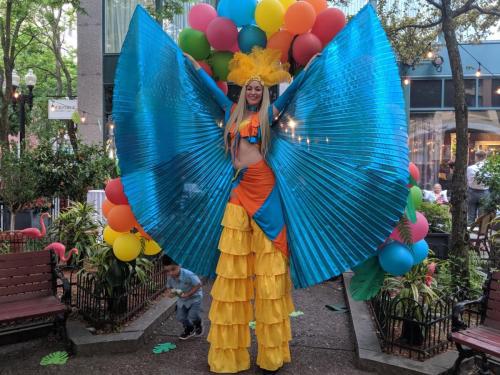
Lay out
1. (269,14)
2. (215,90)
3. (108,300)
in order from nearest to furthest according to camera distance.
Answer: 1. (269,14)
2. (215,90)
3. (108,300)

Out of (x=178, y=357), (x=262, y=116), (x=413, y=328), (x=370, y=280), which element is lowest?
(x=178, y=357)

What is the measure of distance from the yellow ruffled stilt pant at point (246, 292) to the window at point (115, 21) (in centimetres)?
1365

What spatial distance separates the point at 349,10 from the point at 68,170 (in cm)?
969

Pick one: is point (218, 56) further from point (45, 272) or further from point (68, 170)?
point (68, 170)

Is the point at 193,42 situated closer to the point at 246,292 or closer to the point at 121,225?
the point at 121,225

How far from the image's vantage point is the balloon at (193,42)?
12.3 feet

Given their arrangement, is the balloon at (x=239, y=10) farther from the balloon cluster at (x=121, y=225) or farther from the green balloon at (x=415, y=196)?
the green balloon at (x=415, y=196)

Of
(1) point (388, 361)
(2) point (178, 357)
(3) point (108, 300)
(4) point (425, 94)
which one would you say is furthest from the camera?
(4) point (425, 94)

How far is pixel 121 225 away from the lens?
3723 millimetres

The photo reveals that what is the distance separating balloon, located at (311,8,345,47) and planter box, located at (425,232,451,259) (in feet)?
14.7

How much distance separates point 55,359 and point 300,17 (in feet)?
11.3

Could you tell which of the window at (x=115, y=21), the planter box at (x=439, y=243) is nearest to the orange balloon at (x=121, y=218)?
the planter box at (x=439, y=243)

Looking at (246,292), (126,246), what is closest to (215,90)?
(126,246)

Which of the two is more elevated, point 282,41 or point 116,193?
point 282,41
